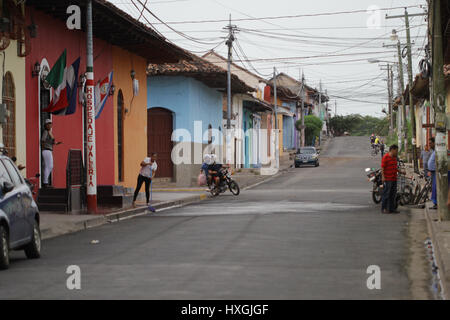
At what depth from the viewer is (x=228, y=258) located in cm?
1110

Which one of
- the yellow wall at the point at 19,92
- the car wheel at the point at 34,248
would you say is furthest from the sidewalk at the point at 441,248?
the yellow wall at the point at 19,92

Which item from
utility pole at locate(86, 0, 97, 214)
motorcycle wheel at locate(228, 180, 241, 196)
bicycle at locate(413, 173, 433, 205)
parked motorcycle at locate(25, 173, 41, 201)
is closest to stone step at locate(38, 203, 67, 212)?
parked motorcycle at locate(25, 173, 41, 201)

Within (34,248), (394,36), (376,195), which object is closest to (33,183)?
(34,248)

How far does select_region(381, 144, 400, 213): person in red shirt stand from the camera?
19.7 metres

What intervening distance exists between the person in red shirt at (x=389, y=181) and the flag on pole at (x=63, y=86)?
8618 millimetres

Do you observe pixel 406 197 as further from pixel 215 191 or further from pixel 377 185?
pixel 215 191

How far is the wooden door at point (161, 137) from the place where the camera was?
3850 centimetres

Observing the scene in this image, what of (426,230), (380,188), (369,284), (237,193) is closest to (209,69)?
(237,193)

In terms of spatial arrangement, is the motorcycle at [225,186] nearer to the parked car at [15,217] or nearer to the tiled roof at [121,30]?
the tiled roof at [121,30]

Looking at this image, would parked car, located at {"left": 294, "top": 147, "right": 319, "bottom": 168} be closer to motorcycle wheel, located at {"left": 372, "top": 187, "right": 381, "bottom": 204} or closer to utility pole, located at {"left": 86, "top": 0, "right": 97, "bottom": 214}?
motorcycle wheel, located at {"left": 372, "top": 187, "right": 381, "bottom": 204}
